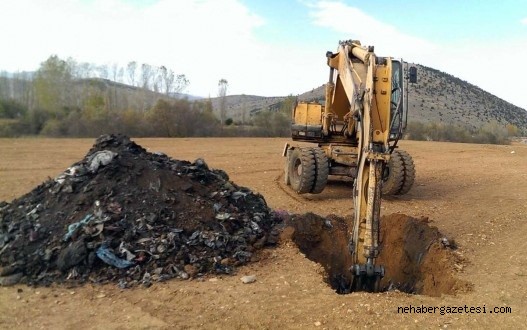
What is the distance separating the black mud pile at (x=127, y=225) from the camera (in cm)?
615

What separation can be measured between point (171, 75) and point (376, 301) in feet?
172

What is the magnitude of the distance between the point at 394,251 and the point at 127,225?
4369 mm

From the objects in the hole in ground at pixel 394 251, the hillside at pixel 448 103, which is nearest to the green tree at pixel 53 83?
the hillside at pixel 448 103

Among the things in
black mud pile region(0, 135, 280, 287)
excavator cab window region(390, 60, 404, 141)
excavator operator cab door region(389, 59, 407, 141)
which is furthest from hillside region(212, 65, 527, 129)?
excavator operator cab door region(389, 59, 407, 141)

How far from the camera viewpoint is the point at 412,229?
7902mm

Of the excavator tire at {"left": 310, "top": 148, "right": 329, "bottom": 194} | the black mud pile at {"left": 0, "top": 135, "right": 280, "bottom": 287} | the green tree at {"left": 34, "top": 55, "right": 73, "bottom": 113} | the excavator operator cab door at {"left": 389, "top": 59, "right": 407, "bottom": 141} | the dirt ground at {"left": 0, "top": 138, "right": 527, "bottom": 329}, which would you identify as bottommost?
the dirt ground at {"left": 0, "top": 138, "right": 527, "bottom": 329}

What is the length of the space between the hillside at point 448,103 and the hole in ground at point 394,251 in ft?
160

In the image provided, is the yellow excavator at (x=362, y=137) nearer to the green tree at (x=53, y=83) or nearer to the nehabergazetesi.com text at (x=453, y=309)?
the nehabergazetesi.com text at (x=453, y=309)

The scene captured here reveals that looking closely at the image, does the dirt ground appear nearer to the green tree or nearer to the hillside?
the green tree

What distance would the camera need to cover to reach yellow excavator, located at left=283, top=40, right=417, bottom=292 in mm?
5672

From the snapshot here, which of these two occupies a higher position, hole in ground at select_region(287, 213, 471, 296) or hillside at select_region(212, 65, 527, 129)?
hillside at select_region(212, 65, 527, 129)

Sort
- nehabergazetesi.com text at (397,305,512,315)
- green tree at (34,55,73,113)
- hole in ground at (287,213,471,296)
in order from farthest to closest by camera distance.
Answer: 1. green tree at (34,55,73,113)
2. hole in ground at (287,213,471,296)
3. nehabergazetesi.com text at (397,305,512,315)

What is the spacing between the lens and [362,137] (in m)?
6.07

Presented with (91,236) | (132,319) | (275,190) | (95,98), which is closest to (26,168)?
(275,190)
